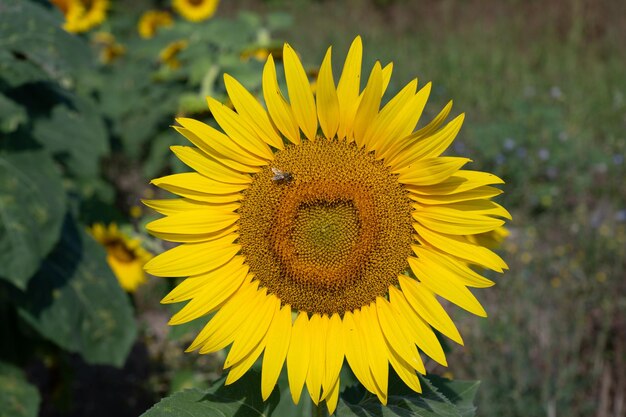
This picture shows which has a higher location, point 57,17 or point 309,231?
point 57,17

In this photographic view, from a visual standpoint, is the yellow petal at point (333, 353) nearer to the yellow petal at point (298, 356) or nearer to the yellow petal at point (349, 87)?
the yellow petal at point (298, 356)

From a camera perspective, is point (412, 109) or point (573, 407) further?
point (573, 407)

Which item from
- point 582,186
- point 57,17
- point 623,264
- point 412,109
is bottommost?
point 412,109

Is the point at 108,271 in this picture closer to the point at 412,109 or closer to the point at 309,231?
the point at 309,231

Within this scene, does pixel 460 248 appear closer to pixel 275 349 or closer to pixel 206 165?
pixel 275 349

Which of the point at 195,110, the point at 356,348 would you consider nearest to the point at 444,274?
the point at 356,348

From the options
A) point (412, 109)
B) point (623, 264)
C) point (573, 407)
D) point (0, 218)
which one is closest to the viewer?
point (412, 109)

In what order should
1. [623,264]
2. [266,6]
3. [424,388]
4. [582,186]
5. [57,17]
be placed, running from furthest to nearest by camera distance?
[266,6] → [582,186] → [623,264] → [57,17] → [424,388]
